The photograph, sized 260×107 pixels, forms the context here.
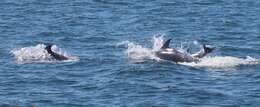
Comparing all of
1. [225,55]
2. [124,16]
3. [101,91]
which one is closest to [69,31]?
[124,16]

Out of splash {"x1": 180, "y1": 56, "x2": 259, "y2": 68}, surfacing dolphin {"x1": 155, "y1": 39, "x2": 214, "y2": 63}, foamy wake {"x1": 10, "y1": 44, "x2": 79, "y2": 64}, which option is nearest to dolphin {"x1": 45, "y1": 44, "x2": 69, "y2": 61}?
foamy wake {"x1": 10, "y1": 44, "x2": 79, "y2": 64}

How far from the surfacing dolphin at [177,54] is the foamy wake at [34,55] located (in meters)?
4.00

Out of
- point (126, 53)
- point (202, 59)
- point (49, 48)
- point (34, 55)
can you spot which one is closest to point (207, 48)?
point (202, 59)

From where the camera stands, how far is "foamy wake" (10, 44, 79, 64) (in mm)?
42441

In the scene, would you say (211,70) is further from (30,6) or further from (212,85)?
(30,6)

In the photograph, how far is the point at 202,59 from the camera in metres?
42.6

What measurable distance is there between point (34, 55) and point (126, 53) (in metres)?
4.42

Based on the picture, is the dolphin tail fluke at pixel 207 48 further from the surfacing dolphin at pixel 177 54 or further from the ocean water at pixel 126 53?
the ocean water at pixel 126 53

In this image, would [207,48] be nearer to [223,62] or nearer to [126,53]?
[223,62]

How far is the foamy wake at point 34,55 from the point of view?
42.4 m

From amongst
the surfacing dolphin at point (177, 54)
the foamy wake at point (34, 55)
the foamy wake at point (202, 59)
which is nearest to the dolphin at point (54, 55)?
the foamy wake at point (34, 55)

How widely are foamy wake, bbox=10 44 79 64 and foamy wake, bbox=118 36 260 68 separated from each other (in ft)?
9.77

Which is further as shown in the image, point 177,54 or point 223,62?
point 177,54

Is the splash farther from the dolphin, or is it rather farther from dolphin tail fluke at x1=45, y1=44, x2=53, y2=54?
dolphin tail fluke at x1=45, y1=44, x2=53, y2=54
